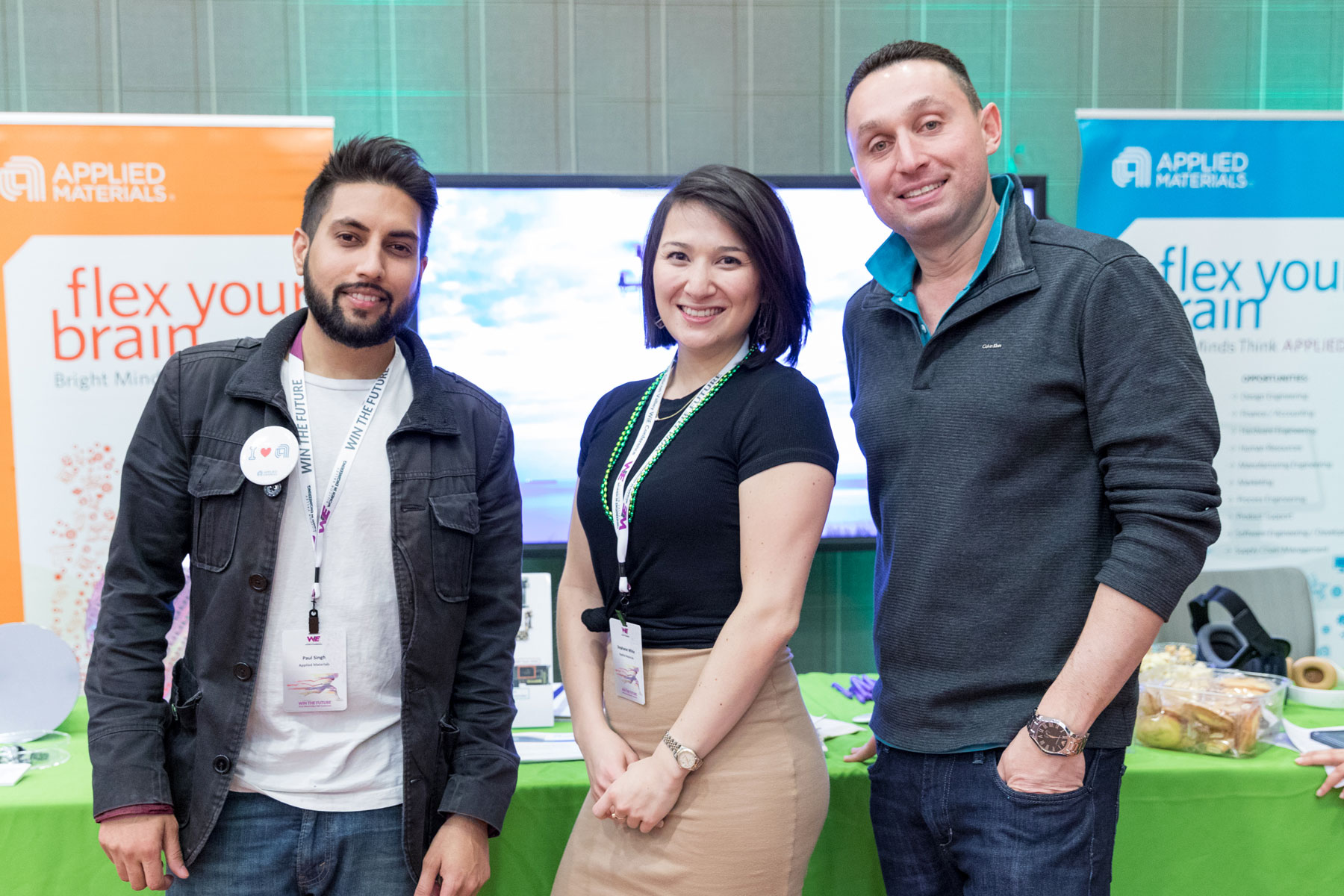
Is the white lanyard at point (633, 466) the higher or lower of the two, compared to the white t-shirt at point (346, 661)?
higher

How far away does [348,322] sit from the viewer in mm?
1486

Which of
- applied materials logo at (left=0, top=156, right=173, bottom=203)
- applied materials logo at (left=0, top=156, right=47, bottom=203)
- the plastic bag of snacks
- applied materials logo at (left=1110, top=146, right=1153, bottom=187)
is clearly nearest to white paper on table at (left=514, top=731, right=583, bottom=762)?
the plastic bag of snacks

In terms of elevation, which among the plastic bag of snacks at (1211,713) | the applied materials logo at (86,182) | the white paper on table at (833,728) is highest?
the applied materials logo at (86,182)

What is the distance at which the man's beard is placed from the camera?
4.88ft

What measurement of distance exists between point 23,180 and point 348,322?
2.14m

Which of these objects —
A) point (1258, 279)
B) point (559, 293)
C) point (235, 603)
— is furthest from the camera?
point (1258, 279)

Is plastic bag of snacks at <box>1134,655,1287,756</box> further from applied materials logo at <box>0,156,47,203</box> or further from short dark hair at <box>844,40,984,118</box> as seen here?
applied materials logo at <box>0,156,47,203</box>

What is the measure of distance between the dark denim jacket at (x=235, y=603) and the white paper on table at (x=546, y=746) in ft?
1.78

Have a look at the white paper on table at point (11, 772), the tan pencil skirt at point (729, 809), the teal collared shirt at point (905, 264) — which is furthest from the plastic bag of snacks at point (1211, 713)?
the white paper on table at point (11, 772)

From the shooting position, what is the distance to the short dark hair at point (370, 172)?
154 cm

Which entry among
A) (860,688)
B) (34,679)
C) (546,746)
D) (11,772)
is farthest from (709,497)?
(34,679)

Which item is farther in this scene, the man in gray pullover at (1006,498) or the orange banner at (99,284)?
the orange banner at (99,284)

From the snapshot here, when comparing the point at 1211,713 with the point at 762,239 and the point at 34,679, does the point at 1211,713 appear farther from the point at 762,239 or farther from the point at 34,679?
the point at 34,679

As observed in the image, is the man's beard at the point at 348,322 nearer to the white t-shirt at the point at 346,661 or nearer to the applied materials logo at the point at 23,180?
the white t-shirt at the point at 346,661
